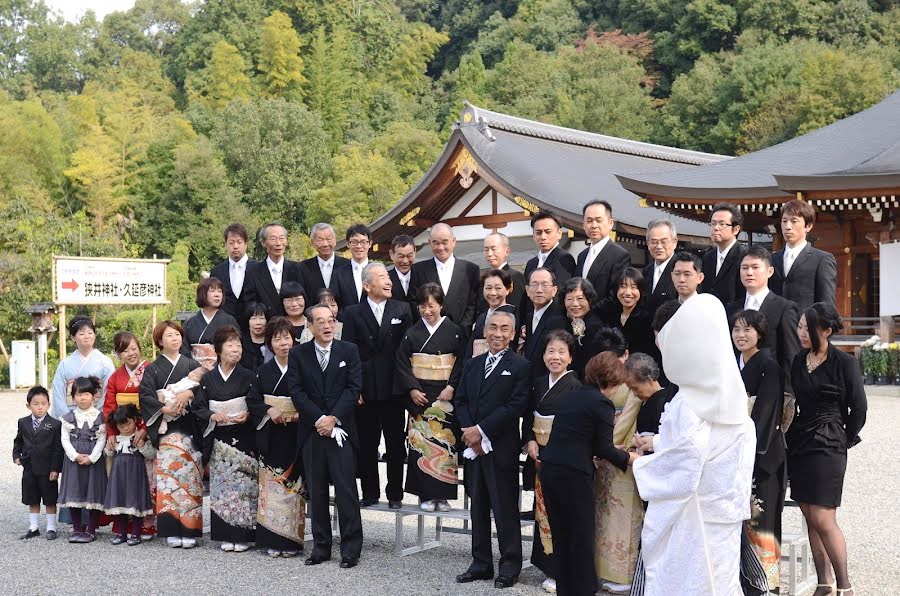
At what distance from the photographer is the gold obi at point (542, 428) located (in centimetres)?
507

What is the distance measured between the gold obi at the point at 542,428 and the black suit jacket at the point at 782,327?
1069mm

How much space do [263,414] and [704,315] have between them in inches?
134

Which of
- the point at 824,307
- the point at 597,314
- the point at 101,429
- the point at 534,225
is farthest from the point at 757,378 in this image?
the point at 101,429

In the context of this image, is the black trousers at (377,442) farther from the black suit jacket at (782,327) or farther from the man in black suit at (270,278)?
the black suit jacket at (782,327)

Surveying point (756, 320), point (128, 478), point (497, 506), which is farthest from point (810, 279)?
point (128, 478)

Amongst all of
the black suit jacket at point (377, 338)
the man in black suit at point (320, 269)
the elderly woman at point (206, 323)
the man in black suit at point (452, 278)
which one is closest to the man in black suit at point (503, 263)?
the man in black suit at point (452, 278)

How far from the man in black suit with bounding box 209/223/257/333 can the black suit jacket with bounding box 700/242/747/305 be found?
10.8 ft

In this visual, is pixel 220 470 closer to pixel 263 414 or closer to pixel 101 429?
pixel 263 414

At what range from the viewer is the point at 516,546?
519 cm

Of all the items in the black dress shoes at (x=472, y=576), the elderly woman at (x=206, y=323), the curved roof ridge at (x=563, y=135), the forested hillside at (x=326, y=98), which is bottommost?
the black dress shoes at (x=472, y=576)

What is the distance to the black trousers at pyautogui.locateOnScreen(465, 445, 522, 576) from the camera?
17.0 feet

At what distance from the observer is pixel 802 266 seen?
203 inches

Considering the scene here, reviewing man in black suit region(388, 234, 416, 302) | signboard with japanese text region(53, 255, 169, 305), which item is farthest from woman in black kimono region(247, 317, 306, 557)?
signboard with japanese text region(53, 255, 169, 305)

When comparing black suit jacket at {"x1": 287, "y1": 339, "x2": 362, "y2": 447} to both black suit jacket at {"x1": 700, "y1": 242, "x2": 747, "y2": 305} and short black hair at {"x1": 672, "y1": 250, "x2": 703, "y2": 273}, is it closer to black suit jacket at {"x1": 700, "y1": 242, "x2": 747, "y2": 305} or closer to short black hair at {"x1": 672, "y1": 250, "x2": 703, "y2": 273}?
short black hair at {"x1": 672, "y1": 250, "x2": 703, "y2": 273}
